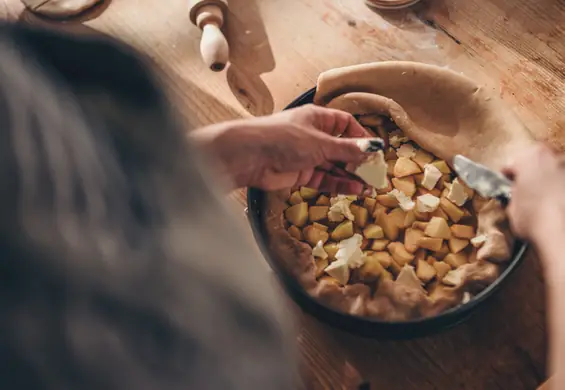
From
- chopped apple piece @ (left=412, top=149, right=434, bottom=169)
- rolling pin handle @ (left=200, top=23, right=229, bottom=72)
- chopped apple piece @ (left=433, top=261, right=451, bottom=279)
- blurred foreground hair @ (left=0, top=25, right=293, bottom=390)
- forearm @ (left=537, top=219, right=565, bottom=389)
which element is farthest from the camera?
rolling pin handle @ (left=200, top=23, right=229, bottom=72)

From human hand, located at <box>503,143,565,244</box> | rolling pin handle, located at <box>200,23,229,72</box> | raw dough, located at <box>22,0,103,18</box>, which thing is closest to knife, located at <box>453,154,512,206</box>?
human hand, located at <box>503,143,565,244</box>

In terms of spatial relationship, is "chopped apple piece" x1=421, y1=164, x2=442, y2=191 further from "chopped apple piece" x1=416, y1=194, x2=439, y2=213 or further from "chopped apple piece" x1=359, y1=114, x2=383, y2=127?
"chopped apple piece" x1=359, y1=114, x2=383, y2=127

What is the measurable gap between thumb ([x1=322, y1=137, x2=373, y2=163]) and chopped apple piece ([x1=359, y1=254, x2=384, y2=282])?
0.54 ft

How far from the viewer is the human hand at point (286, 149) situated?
86 cm

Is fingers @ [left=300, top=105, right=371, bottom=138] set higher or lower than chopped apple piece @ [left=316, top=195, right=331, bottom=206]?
higher

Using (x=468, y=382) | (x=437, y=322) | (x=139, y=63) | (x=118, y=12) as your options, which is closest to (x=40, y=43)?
(x=139, y=63)

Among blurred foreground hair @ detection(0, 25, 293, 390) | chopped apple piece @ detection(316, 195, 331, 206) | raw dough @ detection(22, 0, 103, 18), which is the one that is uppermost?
blurred foreground hair @ detection(0, 25, 293, 390)

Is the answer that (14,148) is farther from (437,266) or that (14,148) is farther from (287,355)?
(437,266)

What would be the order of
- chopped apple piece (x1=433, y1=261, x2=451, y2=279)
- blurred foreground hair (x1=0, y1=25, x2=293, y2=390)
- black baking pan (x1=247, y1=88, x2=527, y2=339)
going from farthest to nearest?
chopped apple piece (x1=433, y1=261, x2=451, y2=279), black baking pan (x1=247, y1=88, x2=527, y2=339), blurred foreground hair (x1=0, y1=25, x2=293, y2=390)

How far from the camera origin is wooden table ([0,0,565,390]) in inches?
36.9

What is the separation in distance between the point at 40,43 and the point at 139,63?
6cm

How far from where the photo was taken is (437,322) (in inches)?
33.2

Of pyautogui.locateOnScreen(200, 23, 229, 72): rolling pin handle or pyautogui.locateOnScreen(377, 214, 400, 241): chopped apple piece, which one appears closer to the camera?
pyautogui.locateOnScreen(377, 214, 400, 241): chopped apple piece

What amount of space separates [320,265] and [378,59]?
1.70 feet
